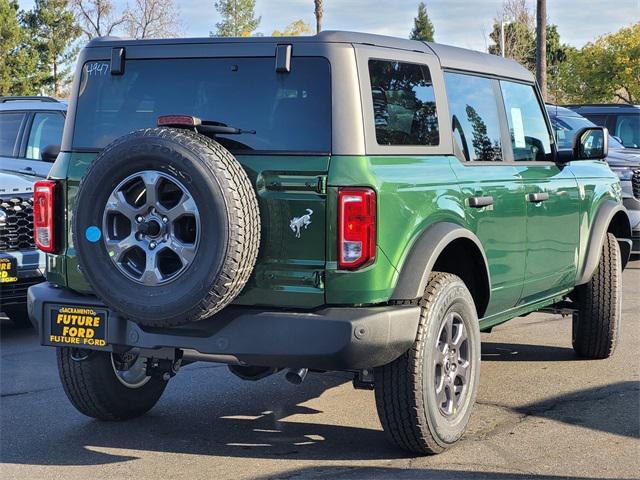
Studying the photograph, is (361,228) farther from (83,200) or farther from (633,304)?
(633,304)

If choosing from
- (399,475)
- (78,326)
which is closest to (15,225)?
(78,326)

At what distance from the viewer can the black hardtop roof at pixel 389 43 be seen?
4777 millimetres

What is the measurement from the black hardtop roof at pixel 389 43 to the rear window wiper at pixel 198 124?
0.43m

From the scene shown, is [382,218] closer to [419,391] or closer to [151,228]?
Answer: [419,391]

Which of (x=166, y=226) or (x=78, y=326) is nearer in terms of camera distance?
(x=166, y=226)

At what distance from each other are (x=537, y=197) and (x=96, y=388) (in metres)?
2.77

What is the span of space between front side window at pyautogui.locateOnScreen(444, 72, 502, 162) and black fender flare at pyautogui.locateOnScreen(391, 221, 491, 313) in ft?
2.38

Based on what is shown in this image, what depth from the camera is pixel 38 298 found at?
514 centimetres

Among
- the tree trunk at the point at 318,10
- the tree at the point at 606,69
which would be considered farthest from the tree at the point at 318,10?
the tree at the point at 606,69

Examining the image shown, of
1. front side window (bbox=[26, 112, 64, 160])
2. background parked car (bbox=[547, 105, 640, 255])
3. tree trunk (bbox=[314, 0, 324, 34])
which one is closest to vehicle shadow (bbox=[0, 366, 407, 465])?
front side window (bbox=[26, 112, 64, 160])

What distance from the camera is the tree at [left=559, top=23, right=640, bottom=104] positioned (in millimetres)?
35875

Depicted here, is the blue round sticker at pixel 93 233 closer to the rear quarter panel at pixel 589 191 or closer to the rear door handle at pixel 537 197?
the rear door handle at pixel 537 197

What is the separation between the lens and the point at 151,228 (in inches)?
181

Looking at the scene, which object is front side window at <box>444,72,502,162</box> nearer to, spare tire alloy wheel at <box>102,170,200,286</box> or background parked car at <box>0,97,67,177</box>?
spare tire alloy wheel at <box>102,170,200,286</box>
